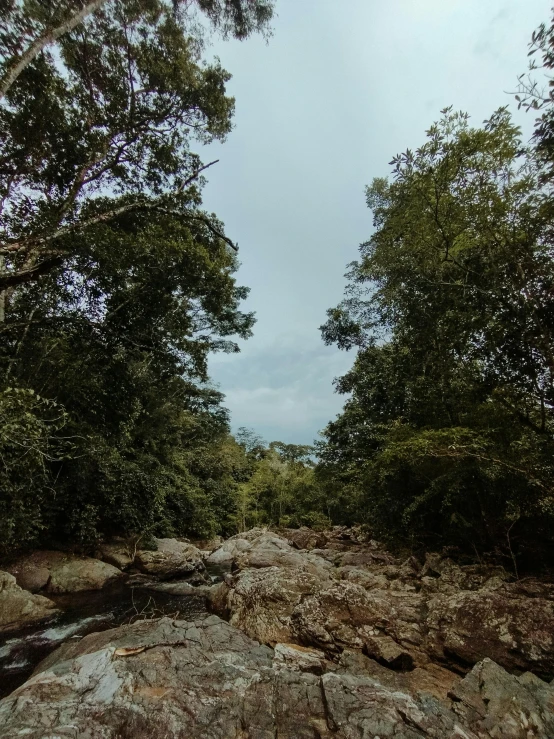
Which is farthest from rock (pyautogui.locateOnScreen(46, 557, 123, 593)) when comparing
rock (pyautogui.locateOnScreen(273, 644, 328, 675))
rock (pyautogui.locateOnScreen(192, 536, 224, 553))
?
rock (pyautogui.locateOnScreen(192, 536, 224, 553))

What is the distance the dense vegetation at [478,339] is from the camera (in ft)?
18.0

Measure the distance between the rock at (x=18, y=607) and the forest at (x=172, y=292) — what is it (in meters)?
1.35

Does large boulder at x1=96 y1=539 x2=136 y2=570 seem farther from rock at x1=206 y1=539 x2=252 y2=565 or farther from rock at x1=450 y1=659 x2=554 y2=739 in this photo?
rock at x1=450 y1=659 x2=554 y2=739

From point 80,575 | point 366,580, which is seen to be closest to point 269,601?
point 366,580

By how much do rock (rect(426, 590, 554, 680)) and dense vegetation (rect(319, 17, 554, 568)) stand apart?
2443 millimetres

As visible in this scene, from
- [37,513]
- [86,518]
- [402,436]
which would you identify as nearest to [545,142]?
[402,436]

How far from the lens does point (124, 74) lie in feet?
29.8

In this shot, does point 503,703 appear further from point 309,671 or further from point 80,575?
point 80,575

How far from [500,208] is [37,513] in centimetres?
1274

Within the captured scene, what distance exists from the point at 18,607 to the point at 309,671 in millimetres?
6865

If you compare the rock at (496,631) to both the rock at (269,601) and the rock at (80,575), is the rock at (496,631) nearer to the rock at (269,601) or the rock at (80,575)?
the rock at (269,601)

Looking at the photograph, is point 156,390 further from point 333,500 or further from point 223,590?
point 333,500

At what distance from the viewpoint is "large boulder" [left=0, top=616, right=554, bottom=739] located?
2936mm

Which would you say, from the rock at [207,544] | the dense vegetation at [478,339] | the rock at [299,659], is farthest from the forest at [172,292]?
the rock at [207,544]
